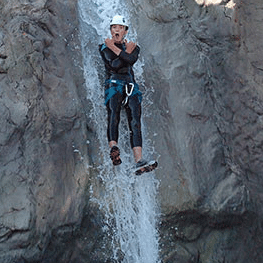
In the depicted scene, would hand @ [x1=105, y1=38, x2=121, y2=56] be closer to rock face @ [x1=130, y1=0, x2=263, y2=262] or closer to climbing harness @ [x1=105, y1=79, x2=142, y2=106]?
climbing harness @ [x1=105, y1=79, x2=142, y2=106]

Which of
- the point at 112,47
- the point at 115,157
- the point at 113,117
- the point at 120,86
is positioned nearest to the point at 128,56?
the point at 112,47

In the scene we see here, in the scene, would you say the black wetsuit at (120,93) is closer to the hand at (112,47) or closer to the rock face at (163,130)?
the hand at (112,47)

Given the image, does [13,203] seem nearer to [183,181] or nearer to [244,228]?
[183,181]

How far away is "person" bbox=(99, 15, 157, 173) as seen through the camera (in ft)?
16.2

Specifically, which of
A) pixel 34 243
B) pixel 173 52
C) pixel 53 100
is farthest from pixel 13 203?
pixel 173 52

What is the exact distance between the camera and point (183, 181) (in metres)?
5.32

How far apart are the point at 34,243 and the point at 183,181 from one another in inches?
83.0

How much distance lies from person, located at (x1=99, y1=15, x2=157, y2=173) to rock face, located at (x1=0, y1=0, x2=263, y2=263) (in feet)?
1.28

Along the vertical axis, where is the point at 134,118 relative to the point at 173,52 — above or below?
below

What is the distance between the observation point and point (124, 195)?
5098mm

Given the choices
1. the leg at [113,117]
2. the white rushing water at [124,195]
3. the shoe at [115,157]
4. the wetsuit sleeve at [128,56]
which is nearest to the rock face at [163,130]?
the white rushing water at [124,195]

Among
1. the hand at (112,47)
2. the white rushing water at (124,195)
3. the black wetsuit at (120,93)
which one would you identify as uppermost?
the hand at (112,47)

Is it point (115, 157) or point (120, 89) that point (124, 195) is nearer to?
point (115, 157)

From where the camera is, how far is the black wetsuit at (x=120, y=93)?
497 cm
